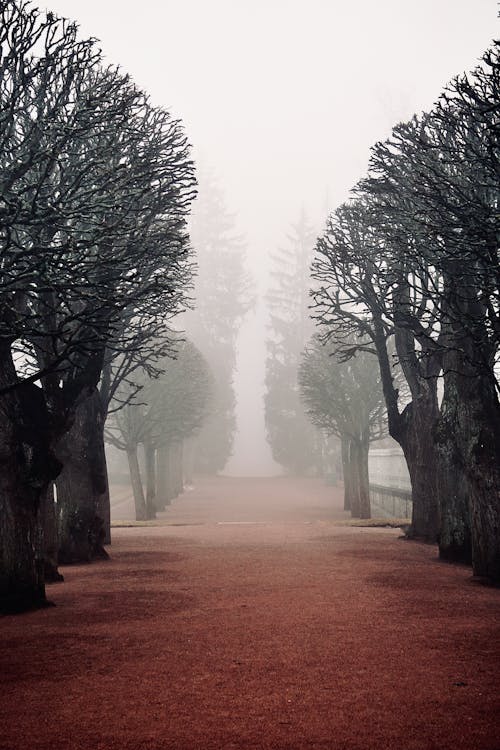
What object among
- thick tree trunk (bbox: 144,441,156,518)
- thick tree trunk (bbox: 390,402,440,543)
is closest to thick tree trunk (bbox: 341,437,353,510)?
thick tree trunk (bbox: 144,441,156,518)

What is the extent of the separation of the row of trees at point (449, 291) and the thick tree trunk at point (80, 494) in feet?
21.7

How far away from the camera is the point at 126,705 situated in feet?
20.2

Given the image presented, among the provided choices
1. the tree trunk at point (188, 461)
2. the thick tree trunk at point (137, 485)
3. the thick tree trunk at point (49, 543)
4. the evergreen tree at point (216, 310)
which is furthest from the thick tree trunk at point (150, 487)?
the evergreen tree at point (216, 310)

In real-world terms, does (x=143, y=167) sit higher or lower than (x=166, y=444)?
higher

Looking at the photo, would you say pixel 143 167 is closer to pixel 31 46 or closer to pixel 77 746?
pixel 31 46

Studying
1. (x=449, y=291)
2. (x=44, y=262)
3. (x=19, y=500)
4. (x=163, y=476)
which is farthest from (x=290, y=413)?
(x=44, y=262)

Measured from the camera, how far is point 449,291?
39.7 ft

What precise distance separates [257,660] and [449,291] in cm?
660

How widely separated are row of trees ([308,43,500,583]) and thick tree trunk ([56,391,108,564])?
260 inches

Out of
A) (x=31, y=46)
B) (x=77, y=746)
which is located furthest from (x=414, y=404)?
(x=77, y=746)

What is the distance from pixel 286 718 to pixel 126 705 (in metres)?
1.22

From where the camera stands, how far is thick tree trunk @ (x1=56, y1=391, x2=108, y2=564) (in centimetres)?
1616

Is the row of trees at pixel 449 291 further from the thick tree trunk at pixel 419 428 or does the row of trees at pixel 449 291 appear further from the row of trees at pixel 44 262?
the row of trees at pixel 44 262

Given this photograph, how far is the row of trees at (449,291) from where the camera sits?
11133mm
